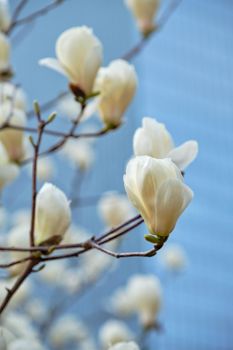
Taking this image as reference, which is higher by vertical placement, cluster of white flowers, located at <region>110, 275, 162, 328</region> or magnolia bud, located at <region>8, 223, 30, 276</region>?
magnolia bud, located at <region>8, 223, 30, 276</region>

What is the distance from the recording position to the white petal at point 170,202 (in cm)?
37

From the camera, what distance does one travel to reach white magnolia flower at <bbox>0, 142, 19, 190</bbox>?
52 cm

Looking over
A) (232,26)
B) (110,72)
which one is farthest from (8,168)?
(232,26)

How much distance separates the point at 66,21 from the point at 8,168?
1165 cm

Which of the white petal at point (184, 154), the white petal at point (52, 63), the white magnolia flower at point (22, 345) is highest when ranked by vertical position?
the white petal at point (52, 63)

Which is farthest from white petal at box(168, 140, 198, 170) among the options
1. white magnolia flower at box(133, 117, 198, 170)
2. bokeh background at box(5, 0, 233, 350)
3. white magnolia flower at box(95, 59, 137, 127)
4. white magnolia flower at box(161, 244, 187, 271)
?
bokeh background at box(5, 0, 233, 350)

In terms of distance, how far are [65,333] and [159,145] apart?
Result: 2.66 feet

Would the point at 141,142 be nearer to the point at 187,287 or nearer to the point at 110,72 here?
the point at 110,72

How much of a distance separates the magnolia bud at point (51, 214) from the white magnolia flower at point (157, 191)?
0.08m

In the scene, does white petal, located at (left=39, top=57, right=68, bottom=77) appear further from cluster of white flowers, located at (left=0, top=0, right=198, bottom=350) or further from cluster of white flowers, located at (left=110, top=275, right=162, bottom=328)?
cluster of white flowers, located at (left=110, top=275, right=162, bottom=328)

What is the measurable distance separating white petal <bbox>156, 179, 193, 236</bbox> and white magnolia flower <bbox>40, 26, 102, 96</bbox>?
0.18 metres

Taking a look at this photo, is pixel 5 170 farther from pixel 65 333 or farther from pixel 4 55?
pixel 65 333

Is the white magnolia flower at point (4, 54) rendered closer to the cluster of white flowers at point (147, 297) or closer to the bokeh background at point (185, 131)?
the cluster of white flowers at point (147, 297)

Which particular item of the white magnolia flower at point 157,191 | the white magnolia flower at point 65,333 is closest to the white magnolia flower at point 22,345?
the white magnolia flower at point 157,191
